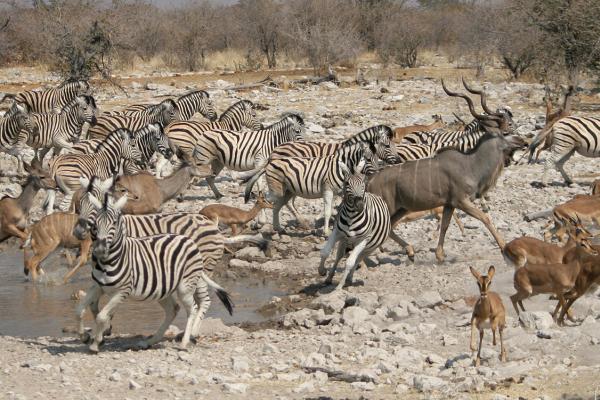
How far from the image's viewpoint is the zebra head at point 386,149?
15.7 meters

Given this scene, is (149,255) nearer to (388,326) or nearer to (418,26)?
(388,326)

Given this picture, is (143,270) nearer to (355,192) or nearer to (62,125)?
(355,192)

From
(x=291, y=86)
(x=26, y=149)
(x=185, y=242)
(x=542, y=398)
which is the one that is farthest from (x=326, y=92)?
(x=542, y=398)

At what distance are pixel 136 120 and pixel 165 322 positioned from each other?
36.1 ft

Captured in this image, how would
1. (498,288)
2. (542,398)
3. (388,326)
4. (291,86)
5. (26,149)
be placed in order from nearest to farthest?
(542,398) → (388,326) → (498,288) → (26,149) → (291,86)

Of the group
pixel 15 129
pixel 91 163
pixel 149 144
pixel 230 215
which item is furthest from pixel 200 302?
pixel 15 129

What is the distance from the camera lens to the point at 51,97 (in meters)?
22.9

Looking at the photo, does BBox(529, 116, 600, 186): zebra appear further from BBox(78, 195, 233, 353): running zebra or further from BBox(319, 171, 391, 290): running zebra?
BBox(78, 195, 233, 353): running zebra

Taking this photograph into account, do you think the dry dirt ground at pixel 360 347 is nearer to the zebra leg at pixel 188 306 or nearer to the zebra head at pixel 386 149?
the zebra leg at pixel 188 306

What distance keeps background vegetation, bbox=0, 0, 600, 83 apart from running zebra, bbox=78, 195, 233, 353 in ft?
61.6

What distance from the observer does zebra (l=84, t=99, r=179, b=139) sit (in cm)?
1964

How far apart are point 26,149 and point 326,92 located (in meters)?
9.15

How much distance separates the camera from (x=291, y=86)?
2952 centimetres

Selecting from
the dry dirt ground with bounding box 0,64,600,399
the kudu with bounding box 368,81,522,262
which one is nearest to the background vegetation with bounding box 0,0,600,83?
the dry dirt ground with bounding box 0,64,600,399
